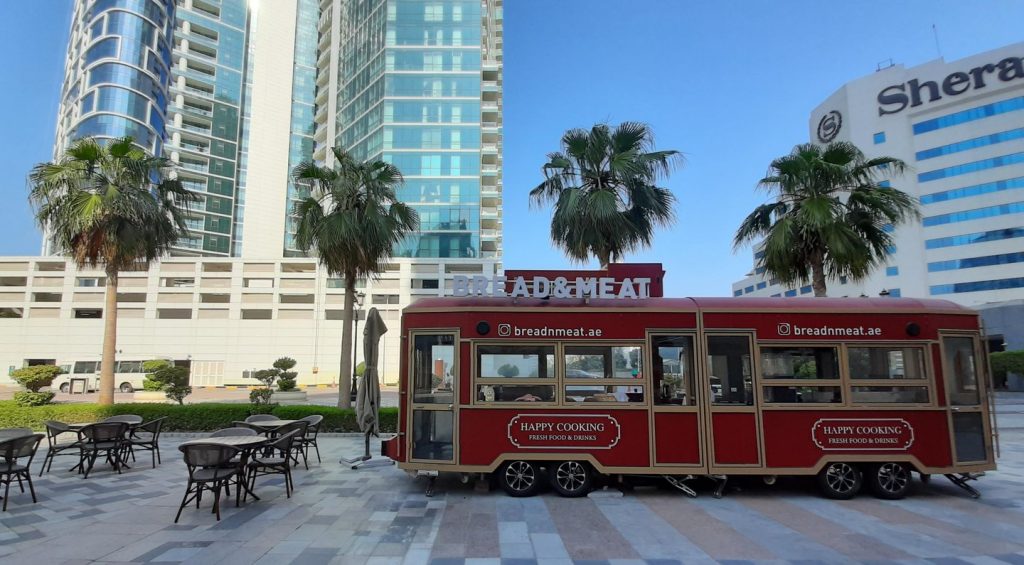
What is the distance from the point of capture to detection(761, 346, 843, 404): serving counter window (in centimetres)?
767

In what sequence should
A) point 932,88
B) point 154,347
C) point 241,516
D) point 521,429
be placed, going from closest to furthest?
point 241,516 → point 521,429 → point 154,347 → point 932,88

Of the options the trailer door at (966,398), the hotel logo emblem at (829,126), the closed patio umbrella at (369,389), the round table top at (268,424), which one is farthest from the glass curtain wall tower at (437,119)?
the trailer door at (966,398)

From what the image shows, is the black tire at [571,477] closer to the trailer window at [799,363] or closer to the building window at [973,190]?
the trailer window at [799,363]

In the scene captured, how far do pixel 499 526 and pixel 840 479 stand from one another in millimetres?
5538

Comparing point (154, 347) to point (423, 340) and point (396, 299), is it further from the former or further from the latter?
point (423, 340)

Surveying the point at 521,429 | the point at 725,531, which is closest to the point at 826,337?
the point at 725,531

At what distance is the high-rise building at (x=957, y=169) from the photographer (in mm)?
48281

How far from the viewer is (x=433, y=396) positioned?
312 inches

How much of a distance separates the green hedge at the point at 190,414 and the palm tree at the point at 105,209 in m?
0.62

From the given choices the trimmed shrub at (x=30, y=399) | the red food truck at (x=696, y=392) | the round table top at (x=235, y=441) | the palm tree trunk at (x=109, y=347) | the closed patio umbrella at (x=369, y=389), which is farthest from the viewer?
the trimmed shrub at (x=30, y=399)

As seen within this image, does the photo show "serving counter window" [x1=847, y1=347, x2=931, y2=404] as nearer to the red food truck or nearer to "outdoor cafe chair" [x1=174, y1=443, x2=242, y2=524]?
the red food truck

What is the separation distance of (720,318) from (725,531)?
10.6 feet

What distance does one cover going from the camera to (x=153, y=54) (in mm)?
62094

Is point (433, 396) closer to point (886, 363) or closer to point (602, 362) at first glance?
point (602, 362)
